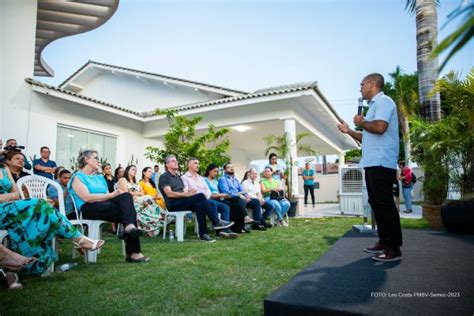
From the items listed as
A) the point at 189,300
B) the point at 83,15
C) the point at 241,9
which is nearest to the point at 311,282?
the point at 189,300

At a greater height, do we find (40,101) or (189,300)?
(40,101)

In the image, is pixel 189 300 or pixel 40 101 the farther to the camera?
pixel 40 101

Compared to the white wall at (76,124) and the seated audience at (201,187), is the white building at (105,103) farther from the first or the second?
the seated audience at (201,187)

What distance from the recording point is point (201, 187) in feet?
18.1

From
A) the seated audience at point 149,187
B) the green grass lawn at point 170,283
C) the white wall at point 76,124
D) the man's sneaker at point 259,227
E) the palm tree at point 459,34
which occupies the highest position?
the white wall at point 76,124

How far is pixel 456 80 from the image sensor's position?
191 inches

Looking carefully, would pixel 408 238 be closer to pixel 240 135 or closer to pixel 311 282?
pixel 311 282

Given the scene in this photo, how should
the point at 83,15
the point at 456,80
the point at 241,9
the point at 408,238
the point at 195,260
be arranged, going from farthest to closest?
the point at 83,15
the point at 241,9
the point at 456,80
the point at 408,238
the point at 195,260

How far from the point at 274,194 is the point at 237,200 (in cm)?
144

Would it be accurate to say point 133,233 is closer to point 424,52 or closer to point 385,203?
point 385,203

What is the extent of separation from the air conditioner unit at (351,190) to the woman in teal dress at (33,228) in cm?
757

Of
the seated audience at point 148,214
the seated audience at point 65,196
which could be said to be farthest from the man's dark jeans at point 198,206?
the seated audience at point 65,196

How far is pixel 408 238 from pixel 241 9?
7.20m

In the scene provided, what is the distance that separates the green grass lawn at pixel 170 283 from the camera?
79.5 inches
